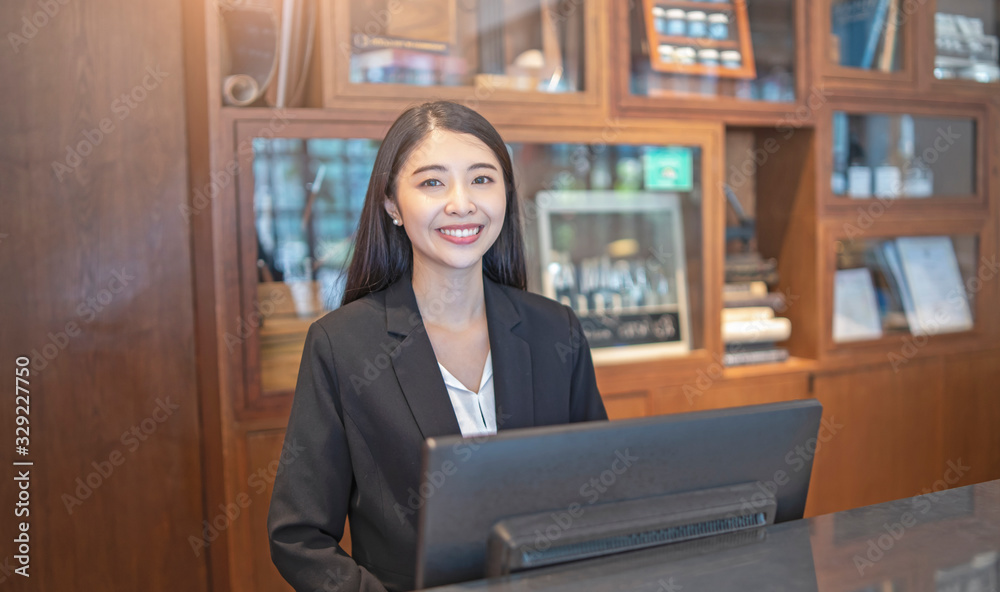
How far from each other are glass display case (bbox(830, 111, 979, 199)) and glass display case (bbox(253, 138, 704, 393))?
0.64 m

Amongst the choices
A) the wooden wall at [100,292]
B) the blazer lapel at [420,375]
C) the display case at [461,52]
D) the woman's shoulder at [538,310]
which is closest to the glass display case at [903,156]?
Result: the display case at [461,52]

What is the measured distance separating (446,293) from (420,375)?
0.19m

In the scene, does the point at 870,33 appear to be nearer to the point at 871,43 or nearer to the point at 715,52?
the point at 871,43

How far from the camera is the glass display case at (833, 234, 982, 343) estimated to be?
9.55 ft

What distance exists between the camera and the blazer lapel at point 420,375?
1.29 metres

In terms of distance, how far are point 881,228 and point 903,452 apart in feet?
2.86

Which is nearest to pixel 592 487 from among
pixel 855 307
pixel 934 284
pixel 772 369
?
pixel 772 369

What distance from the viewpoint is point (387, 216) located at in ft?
4.79

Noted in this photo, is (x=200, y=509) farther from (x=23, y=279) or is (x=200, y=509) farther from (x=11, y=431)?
(x=23, y=279)

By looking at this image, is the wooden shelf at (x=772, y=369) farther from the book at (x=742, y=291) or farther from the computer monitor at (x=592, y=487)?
the computer monitor at (x=592, y=487)

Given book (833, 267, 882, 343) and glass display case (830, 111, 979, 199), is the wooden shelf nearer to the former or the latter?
book (833, 267, 882, 343)

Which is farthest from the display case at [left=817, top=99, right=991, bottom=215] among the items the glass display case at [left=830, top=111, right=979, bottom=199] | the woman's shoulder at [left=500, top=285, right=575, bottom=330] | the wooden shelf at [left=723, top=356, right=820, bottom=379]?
the woman's shoulder at [left=500, top=285, right=575, bottom=330]

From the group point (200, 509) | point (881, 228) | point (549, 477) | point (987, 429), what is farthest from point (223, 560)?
point (987, 429)

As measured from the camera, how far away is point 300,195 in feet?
7.33
